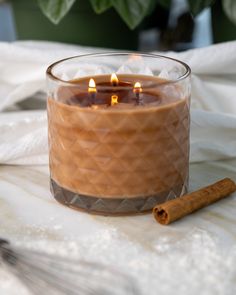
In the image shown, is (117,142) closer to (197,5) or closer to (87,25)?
(197,5)

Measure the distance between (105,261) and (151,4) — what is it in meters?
0.53

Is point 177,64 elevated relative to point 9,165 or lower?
elevated

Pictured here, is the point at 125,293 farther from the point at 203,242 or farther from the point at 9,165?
the point at 9,165

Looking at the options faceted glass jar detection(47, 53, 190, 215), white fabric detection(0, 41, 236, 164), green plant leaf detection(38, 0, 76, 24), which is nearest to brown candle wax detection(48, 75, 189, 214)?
faceted glass jar detection(47, 53, 190, 215)

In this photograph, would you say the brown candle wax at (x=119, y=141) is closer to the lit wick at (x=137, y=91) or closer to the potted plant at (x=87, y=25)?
the lit wick at (x=137, y=91)

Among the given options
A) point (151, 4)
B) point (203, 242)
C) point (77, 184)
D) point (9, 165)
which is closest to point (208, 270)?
point (203, 242)

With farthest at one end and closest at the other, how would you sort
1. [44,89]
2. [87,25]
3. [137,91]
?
[87,25] < [44,89] < [137,91]

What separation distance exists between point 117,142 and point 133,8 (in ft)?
1.27

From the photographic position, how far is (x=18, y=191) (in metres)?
0.63

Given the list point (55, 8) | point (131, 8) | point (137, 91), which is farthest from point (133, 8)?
point (137, 91)

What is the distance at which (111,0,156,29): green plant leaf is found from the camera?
34.9 inches

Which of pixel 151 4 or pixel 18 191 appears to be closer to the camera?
pixel 18 191

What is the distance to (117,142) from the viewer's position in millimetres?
553

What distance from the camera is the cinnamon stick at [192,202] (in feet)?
1.83
